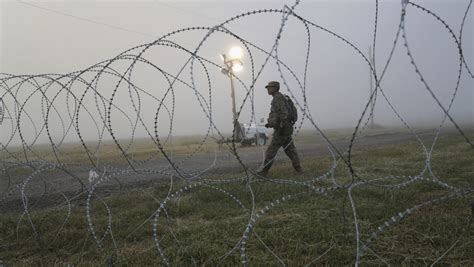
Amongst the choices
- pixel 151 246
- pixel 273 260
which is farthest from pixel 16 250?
pixel 273 260

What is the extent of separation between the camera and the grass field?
3.07 meters

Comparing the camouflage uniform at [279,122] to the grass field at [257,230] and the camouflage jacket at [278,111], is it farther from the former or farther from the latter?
the grass field at [257,230]

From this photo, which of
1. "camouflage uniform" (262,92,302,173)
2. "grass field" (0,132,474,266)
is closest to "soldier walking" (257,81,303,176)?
"camouflage uniform" (262,92,302,173)

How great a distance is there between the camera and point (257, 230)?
378 cm

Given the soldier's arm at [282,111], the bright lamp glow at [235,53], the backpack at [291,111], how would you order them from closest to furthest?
1. the soldier's arm at [282,111]
2. the backpack at [291,111]
3. the bright lamp glow at [235,53]

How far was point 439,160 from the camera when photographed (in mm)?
8695

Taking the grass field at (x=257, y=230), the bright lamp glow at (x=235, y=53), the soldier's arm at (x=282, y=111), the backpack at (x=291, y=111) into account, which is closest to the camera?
the grass field at (x=257, y=230)

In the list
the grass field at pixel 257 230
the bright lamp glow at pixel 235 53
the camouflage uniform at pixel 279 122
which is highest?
the bright lamp glow at pixel 235 53

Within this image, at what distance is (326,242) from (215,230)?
1100 mm

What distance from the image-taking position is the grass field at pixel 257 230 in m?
3.07

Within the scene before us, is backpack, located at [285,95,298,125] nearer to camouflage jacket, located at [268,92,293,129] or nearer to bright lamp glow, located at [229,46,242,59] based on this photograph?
camouflage jacket, located at [268,92,293,129]

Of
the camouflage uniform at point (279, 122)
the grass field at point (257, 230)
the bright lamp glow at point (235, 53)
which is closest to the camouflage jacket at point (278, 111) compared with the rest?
the camouflage uniform at point (279, 122)

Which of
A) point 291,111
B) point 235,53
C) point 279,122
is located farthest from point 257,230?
point 235,53

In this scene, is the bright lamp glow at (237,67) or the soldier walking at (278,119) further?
the bright lamp glow at (237,67)
